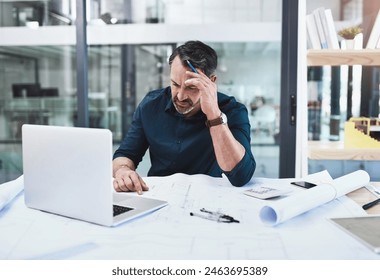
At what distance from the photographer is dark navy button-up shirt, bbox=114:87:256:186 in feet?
5.46

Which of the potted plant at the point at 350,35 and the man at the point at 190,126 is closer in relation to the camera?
the man at the point at 190,126

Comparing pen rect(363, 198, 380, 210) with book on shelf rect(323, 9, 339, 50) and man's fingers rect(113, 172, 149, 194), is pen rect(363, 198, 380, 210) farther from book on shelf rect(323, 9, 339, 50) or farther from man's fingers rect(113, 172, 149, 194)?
book on shelf rect(323, 9, 339, 50)

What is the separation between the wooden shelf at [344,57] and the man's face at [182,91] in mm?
792

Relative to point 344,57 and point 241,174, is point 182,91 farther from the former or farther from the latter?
point 344,57

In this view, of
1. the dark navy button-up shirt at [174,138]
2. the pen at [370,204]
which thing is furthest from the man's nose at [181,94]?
the pen at [370,204]

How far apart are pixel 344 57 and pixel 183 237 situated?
158 centimetres

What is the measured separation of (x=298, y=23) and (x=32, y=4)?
2.39 meters

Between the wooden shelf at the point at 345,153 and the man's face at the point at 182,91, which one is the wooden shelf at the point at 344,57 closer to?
the wooden shelf at the point at 345,153

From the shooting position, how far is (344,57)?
2.04 meters

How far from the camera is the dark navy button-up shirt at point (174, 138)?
5.46ft

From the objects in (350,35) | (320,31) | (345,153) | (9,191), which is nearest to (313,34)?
(320,31)

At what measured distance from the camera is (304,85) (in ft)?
7.11

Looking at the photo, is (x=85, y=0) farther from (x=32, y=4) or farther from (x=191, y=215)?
(x=191, y=215)

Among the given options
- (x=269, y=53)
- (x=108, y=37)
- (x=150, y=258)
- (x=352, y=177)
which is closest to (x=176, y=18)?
(x=108, y=37)
